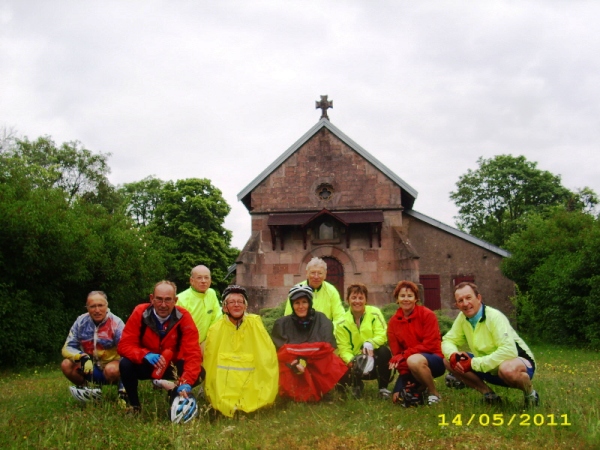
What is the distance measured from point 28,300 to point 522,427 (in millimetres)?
9886

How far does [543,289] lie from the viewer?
1524cm

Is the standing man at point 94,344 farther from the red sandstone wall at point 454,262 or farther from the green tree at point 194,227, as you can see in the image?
the green tree at point 194,227

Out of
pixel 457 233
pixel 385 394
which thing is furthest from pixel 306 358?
pixel 457 233

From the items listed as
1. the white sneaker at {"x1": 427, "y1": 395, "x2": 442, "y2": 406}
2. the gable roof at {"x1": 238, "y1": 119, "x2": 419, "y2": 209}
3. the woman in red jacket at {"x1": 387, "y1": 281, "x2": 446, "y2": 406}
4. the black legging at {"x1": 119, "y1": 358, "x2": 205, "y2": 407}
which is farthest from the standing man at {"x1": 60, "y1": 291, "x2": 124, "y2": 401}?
the gable roof at {"x1": 238, "y1": 119, "x2": 419, "y2": 209}

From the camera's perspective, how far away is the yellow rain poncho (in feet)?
18.4

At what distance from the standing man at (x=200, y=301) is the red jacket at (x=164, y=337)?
1298 mm

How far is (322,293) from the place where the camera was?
23.2 feet

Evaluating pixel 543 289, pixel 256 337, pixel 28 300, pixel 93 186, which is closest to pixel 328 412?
pixel 256 337

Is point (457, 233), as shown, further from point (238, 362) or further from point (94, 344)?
point (94, 344)

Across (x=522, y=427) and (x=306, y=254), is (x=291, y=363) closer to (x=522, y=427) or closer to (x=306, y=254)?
(x=522, y=427)

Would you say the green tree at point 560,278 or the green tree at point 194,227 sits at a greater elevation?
the green tree at point 194,227
